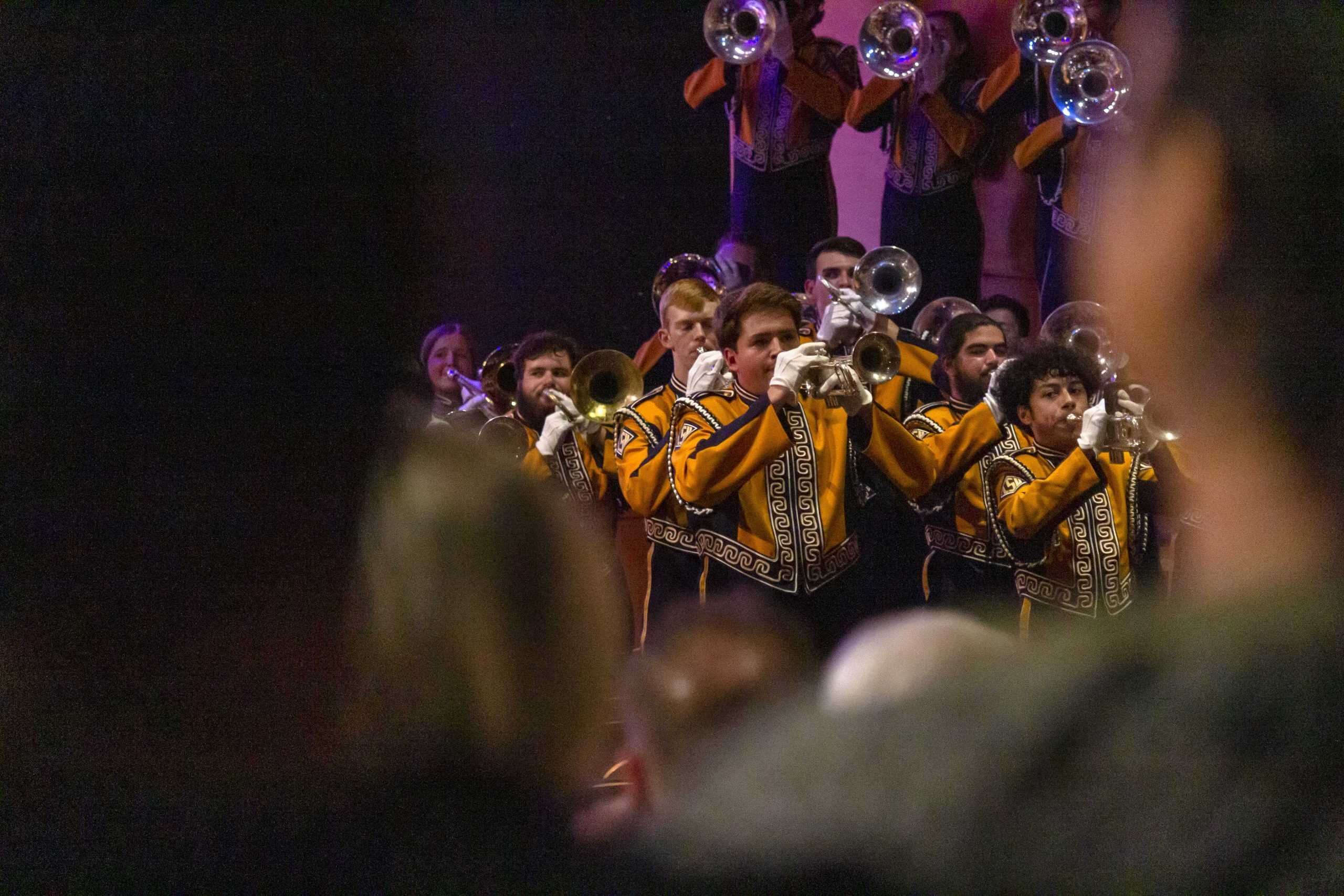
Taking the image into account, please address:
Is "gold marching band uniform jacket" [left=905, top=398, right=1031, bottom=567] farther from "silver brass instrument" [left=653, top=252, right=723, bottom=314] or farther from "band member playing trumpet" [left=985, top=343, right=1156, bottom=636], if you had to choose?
"silver brass instrument" [left=653, top=252, right=723, bottom=314]

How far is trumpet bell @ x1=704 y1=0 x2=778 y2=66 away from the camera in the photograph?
16.1 ft

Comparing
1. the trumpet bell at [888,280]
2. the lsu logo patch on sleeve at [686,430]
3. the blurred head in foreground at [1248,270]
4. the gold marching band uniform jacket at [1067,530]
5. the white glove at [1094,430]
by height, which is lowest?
the blurred head in foreground at [1248,270]

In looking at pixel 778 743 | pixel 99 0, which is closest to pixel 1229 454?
pixel 778 743

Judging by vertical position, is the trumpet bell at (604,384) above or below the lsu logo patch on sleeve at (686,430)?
above

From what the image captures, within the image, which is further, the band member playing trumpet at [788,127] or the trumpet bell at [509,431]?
the band member playing trumpet at [788,127]

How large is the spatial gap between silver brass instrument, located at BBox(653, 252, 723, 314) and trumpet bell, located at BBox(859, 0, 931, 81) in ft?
3.27

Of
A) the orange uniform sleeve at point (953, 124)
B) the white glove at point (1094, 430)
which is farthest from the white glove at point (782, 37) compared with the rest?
the white glove at point (1094, 430)

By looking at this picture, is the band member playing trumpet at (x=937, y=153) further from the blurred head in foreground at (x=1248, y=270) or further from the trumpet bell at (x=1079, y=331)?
the blurred head in foreground at (x=1248, y=270)

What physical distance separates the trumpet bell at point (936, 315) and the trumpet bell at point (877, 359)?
66 cm

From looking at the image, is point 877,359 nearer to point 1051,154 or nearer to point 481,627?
point 1051,154

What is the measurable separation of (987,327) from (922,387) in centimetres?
33

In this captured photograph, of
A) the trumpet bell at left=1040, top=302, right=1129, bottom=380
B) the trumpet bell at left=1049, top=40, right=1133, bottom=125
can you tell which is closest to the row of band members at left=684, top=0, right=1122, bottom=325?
the trumpet bell at left=1049, top=40, right=1133, bottom=125

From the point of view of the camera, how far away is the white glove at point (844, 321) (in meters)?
A: 4.15

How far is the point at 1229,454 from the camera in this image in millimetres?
650
